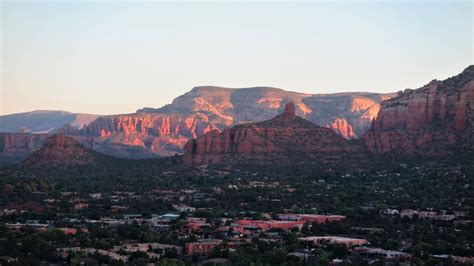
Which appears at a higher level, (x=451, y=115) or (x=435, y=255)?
(x=451, y=115)

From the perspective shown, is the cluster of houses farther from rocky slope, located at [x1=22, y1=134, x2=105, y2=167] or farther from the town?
rocky slope, located at [x1=22, y1=134, x2=105, y2=167]

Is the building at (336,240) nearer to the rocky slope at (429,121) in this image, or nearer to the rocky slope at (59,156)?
the rocky slope at (429,121)

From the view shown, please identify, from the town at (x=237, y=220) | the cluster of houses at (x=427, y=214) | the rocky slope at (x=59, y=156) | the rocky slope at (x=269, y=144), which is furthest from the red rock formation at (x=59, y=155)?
the cluster of houses at (x=427, y=214)

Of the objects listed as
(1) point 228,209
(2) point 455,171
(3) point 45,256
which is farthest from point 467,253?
(2) point 455,171

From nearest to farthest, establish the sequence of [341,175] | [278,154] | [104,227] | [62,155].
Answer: [104,227] < [341,175] < [278,154] < [62,155]

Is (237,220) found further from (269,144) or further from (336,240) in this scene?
(269,144)

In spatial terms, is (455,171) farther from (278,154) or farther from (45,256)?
(45,256)
